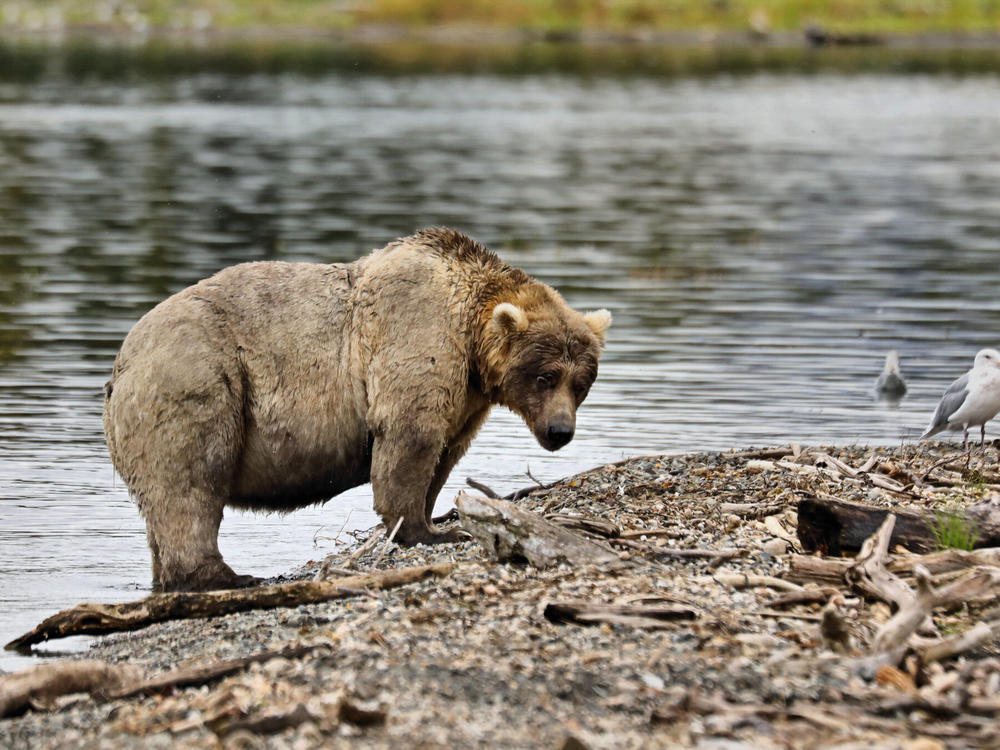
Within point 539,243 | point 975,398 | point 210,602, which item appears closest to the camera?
point 210,602

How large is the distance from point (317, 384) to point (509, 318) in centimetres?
137

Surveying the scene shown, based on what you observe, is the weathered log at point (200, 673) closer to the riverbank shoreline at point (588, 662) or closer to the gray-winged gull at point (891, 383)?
the riverbank shoreline at point (588, 662)

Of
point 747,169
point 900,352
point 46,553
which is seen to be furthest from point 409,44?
point 46,553

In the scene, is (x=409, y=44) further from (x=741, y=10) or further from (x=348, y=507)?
(x=348, y=507)

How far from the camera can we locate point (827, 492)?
11.3 m

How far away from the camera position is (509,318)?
35.4 feet

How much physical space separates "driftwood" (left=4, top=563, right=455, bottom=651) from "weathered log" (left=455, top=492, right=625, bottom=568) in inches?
13.3

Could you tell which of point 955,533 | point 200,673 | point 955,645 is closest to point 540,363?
point 955,533

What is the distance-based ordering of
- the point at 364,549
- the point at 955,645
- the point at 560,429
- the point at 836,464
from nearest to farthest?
the point at 955,645 < the point at 364,549 < the point at 560,429 < the point at 836,464

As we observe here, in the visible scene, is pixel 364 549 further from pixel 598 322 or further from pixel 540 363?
A: pixel 598 322

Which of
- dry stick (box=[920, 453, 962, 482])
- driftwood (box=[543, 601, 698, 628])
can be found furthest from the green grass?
dry stick (box=[920, 453, 962, 482])

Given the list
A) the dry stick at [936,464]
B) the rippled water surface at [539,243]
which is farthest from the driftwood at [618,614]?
the dry stick at [936,464]

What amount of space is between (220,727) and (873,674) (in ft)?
9.78

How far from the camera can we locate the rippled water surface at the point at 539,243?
15188mm
